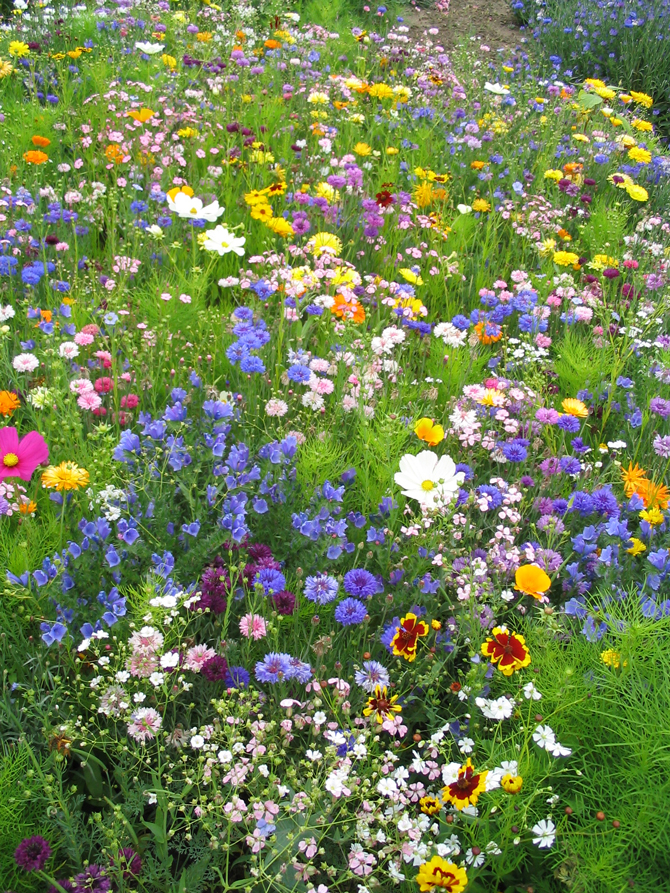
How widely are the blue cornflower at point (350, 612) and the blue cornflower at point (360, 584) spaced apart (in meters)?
0.03

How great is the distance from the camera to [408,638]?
154 centimetres

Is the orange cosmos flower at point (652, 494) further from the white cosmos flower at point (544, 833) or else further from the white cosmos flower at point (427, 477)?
the white cosmos flower at point (544, 833)

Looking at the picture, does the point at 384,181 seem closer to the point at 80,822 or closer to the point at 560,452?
the point at 560,452

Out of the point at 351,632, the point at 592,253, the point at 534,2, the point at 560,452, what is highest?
the point at 534,2

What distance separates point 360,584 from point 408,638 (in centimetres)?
17

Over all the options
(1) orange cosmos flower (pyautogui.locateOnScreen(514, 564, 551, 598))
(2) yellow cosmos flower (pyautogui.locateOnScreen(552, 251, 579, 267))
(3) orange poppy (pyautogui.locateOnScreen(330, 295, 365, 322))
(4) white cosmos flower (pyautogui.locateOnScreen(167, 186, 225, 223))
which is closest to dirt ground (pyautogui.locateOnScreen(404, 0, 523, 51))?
(2) yellow cosmos flower (pyautogui.locateOnScreen(552, 251, 579, 267))

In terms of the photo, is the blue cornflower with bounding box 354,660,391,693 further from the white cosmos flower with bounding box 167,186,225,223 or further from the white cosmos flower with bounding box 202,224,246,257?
the white cosmos flower with bounding box 167,186,225,223

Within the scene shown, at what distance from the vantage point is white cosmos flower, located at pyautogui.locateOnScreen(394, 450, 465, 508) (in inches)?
68.9

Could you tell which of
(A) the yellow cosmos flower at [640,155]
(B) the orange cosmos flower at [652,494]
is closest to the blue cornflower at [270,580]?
(B) the orange cosmos flower at [652,494]

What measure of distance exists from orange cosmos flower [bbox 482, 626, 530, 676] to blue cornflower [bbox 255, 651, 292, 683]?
1.34ft

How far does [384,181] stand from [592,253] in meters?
1.09

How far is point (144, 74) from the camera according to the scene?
4121mm

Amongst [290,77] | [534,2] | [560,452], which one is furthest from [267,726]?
[534,2]

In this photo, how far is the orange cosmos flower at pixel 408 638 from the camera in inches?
60.1
